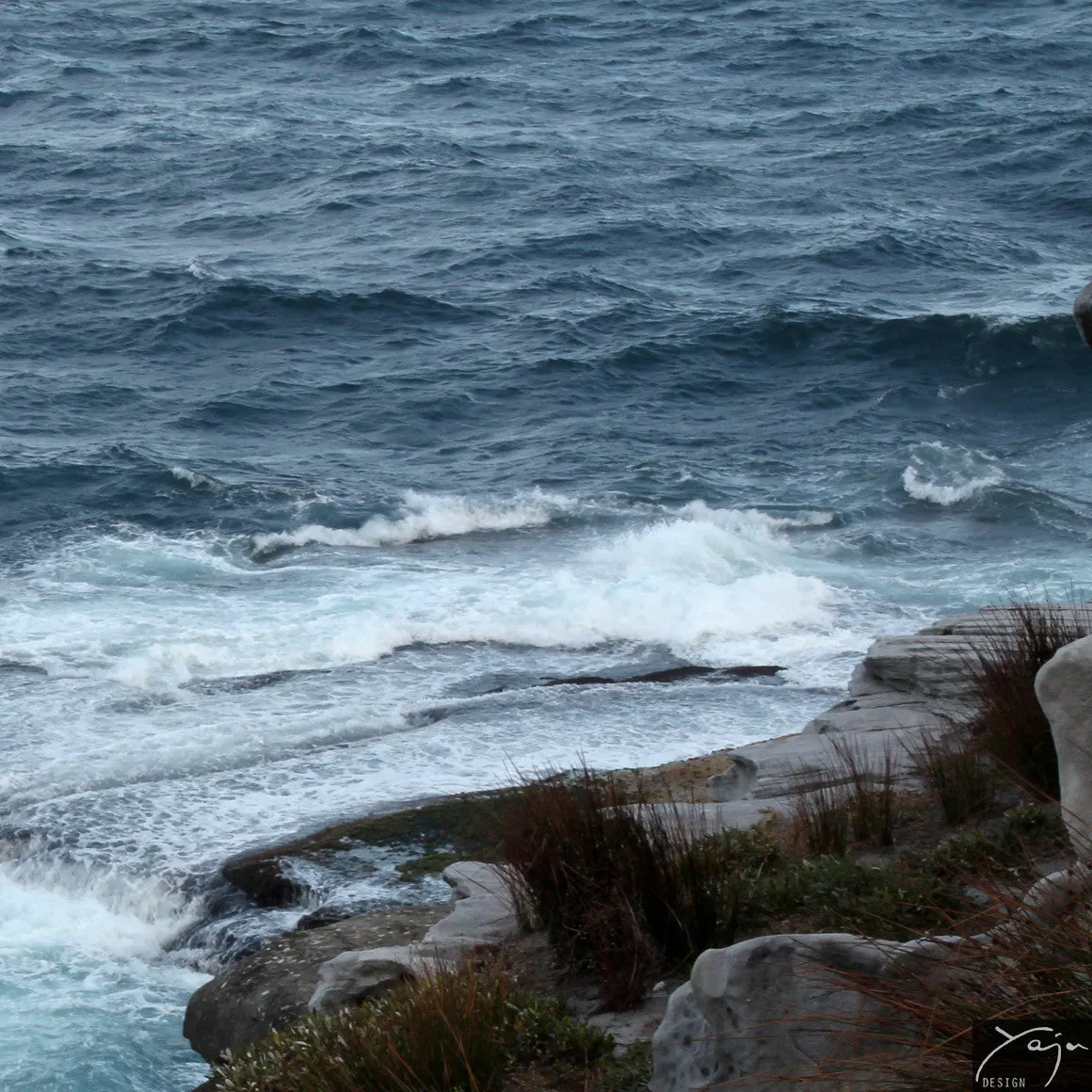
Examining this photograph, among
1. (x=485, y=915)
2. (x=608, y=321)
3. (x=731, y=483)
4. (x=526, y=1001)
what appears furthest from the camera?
(x=608, y=321)

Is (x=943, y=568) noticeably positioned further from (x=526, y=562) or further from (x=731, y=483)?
(x=526, y=562)

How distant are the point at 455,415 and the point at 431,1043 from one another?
73.7 ft

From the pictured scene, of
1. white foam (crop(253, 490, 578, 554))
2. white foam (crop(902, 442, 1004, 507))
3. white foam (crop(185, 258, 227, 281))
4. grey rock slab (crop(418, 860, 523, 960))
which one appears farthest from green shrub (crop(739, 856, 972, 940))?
white foam (crop(185, 258, 227, 281))

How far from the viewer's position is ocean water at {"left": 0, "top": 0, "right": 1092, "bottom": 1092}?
1466 centimetres

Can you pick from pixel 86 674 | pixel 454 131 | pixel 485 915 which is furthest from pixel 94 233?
pixel 485 915

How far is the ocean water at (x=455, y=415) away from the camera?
1466 centimetres

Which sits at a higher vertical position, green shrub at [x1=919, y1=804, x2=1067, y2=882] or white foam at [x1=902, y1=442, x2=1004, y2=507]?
green shrub at [x1=919, y1=804, x2=1067, y2=882]

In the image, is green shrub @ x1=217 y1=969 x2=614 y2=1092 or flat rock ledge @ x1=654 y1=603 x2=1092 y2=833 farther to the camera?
flat rock ledge @ x1=654 y1=603 x2=1092 y2=833

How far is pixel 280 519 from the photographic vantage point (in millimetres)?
23141

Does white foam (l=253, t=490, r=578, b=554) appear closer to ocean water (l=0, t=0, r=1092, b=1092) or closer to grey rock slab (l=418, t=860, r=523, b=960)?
ocean water (l=0, t=0, r=1092, b=1092)

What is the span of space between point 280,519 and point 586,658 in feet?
21.9

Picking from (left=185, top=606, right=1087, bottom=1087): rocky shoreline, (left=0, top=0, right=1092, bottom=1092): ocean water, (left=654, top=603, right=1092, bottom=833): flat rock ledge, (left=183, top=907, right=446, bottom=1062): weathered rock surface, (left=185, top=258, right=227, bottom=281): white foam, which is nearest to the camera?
(left=185, top=606, right=1087, bottom=1087): rocky shoreline

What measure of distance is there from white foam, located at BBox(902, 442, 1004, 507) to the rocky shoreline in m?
11.1

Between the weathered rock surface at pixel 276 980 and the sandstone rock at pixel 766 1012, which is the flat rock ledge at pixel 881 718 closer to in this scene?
the weathered rock surface at pixel 276 980
